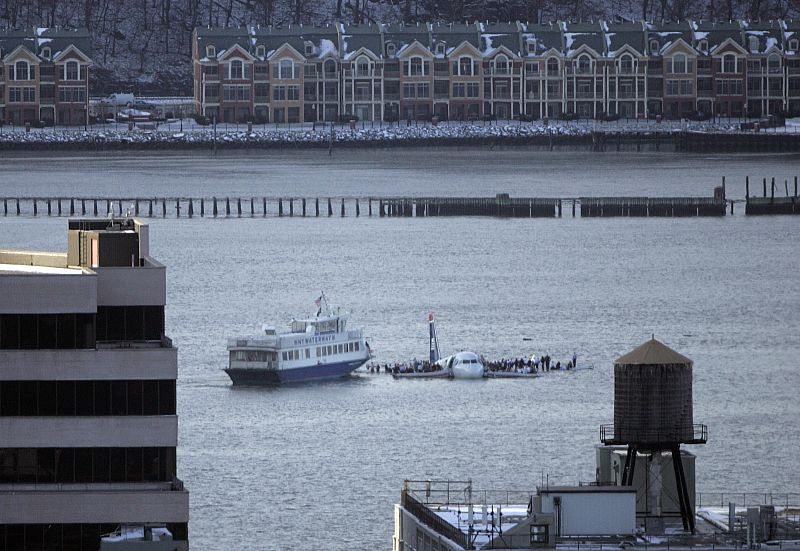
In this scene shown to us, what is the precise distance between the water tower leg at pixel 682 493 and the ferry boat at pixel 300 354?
39084 millimetres

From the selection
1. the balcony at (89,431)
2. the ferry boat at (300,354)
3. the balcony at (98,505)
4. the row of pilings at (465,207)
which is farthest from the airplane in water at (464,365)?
the row of pilings at (465,207)

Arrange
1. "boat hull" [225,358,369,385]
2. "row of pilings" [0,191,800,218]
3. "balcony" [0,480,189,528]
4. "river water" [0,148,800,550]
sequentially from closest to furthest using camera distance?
"balcony" [0,480,189,528] → "river water" [0,148,800,550] → "boat hull" [225,358,369,385] → "row of pilings" [0,191,800,218]

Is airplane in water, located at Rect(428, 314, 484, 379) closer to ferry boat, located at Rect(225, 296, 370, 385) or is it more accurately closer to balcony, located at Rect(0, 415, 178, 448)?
ferry boat, located at Rect(225, 296, 370, 385)

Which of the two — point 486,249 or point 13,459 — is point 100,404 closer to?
point 13,459

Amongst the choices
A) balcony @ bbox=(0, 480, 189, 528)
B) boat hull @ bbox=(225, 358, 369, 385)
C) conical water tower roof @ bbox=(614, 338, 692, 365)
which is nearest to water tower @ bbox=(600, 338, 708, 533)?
conical water tower roof @ bbox=(614, 338, 692, 365)

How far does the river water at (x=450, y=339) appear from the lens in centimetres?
5734

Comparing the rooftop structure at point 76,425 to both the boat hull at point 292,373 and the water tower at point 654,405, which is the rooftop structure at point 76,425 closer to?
the water tower at point 654,405

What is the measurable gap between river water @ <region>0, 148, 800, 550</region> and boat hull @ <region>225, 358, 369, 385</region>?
1.68ft

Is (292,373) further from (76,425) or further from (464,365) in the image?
(76,425)

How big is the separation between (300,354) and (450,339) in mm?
11509

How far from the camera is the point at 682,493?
115 feet

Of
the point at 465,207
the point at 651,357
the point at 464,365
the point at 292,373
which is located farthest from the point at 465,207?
the point at 651,357

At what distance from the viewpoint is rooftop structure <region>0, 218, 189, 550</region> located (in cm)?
3475

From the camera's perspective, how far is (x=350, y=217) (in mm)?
150375
